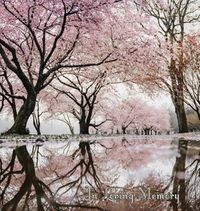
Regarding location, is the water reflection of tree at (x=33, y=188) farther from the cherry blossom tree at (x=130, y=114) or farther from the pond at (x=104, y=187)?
the cherry blossom tree at (x=130, y=114)

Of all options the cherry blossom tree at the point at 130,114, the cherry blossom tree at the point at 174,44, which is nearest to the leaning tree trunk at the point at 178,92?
the cherry blossom tree at the point at 174,44

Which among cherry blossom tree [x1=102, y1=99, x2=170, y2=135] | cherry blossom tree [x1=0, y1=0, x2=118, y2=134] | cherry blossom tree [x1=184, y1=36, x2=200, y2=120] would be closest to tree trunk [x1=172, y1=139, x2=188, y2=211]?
cherry blossom tree [x1=0, y1=0, x2=118, y2=134]

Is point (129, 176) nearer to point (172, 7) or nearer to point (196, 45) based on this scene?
point (196, 45)

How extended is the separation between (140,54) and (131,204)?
19.9 m

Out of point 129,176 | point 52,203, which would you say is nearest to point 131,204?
point 52,203

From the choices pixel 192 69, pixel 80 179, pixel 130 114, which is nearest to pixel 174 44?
pixel 192 69

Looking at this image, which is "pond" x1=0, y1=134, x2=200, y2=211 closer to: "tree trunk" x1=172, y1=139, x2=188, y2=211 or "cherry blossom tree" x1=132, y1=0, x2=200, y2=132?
"tree trunk" x1=172, y1=139, x2=188, y2=211

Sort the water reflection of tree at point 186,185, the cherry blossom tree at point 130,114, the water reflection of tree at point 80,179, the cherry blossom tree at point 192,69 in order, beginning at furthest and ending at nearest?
the cherry blossom tree at point 130,114 < the cherry blossom tree at point 192,69 < the water reflection of tree at point 80,179 < the water reflection of tree at point 186,185

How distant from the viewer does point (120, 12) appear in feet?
74.1

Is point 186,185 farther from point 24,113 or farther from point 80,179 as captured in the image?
point 24,113

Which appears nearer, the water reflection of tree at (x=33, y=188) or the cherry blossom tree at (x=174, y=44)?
the water reflection of tree at (x=33, y=188)

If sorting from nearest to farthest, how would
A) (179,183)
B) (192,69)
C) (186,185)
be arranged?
(186,185), (179,183), (192,69)

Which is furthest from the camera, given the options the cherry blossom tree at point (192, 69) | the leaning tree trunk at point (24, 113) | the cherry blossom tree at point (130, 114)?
the cherry blossom tree at point (130, 114)

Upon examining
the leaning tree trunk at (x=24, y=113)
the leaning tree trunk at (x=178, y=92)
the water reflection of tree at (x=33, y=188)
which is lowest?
the water reflection of tree at (x=33, y=188)
